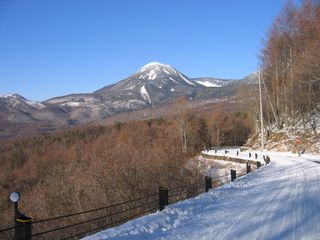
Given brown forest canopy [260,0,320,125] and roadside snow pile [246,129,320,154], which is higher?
brown forest canopy [260,0,320,125]

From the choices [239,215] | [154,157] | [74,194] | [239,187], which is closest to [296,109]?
[154,157]

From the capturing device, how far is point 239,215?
41.2 ft

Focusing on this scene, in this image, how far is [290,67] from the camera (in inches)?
2378

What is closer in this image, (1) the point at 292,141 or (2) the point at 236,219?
(2) the point at 236,219

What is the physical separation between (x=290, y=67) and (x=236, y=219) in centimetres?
5232

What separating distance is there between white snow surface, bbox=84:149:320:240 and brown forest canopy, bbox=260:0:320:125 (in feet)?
112

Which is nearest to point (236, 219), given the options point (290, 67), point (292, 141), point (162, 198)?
point (162, 198)

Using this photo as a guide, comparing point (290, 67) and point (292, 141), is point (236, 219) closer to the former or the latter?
point (292, 141)

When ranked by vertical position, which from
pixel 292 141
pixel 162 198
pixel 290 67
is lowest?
pixel 162 198

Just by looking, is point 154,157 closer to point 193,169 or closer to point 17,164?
point 193,169

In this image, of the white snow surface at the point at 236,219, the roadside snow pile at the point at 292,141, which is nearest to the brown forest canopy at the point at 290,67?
the roadside snow pile at the point at 292,141

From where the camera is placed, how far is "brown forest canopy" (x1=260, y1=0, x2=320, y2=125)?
172ft

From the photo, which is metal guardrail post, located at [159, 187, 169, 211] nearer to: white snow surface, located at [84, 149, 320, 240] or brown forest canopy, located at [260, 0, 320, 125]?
white snow surface, located at [84, 149, 320, 240]

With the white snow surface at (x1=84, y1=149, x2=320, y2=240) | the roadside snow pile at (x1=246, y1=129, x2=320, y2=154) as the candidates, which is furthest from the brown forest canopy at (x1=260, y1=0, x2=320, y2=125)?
the white snow surface at (x1=84, y1=149, x2=320, y2=240)
